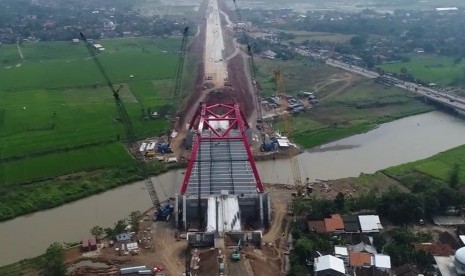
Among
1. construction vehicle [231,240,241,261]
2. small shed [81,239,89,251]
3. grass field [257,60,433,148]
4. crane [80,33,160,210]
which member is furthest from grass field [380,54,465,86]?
small shed [81,239,89,251]

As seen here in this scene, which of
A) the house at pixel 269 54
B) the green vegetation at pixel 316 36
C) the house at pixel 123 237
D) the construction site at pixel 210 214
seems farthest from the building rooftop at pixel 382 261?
the green vegetation at pixel 316 36

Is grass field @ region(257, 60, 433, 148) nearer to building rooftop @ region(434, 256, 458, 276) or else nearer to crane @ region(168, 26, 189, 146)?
crane @ region(168, 26, 189, 146)

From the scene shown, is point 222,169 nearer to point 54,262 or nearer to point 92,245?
point 92,245

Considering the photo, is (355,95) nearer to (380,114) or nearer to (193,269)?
(380,114)

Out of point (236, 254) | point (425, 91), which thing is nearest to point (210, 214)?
point (236, 254)

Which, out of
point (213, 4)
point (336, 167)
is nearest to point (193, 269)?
point (336, 167)
